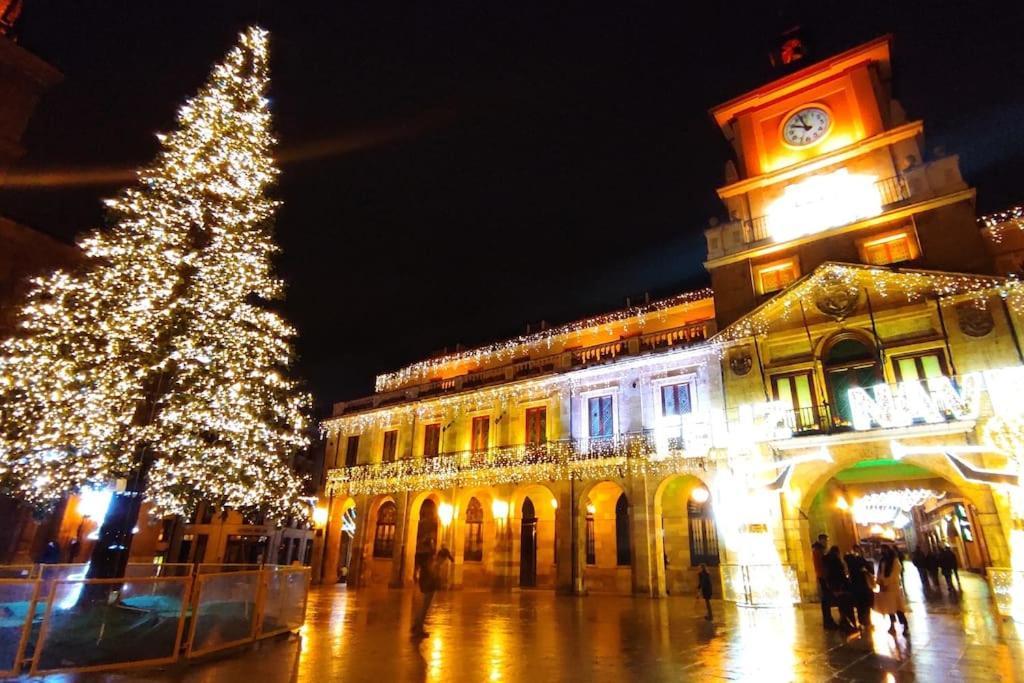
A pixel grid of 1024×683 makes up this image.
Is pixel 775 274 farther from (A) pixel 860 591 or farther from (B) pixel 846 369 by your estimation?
(A) pixel 860 591

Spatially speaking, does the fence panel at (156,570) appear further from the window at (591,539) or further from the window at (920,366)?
the window at (920,366)

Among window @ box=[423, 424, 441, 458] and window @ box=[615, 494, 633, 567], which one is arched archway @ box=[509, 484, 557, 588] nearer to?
window @ box=[615, 494, 633, 567]

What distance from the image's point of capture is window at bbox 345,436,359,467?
3055 cm

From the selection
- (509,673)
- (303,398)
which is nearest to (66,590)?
(509,673)

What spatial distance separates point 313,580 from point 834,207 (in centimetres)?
2977

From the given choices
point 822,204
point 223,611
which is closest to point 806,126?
point 822,204

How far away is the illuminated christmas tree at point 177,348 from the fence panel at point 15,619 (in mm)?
4627

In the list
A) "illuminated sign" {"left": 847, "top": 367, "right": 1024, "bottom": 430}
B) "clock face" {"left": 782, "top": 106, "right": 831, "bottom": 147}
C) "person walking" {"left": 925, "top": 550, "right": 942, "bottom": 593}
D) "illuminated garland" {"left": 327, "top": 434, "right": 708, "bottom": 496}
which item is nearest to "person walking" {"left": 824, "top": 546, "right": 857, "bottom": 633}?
"illuminated sign" {"left": 847, "top": 367, "right": 1024, "bottom": 430}

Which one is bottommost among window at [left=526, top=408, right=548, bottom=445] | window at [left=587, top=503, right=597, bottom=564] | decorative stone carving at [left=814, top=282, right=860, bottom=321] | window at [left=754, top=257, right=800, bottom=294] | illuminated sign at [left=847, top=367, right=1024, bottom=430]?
window at [left=587, top=503, right=597, bottom=564]

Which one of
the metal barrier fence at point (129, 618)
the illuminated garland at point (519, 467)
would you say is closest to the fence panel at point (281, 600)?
the metal barrier fence at point (129, 618)

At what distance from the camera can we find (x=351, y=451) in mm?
30906

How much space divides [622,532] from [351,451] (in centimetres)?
1670

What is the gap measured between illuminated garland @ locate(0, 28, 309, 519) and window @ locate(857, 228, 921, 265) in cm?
1849

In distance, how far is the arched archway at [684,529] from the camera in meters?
19.8
